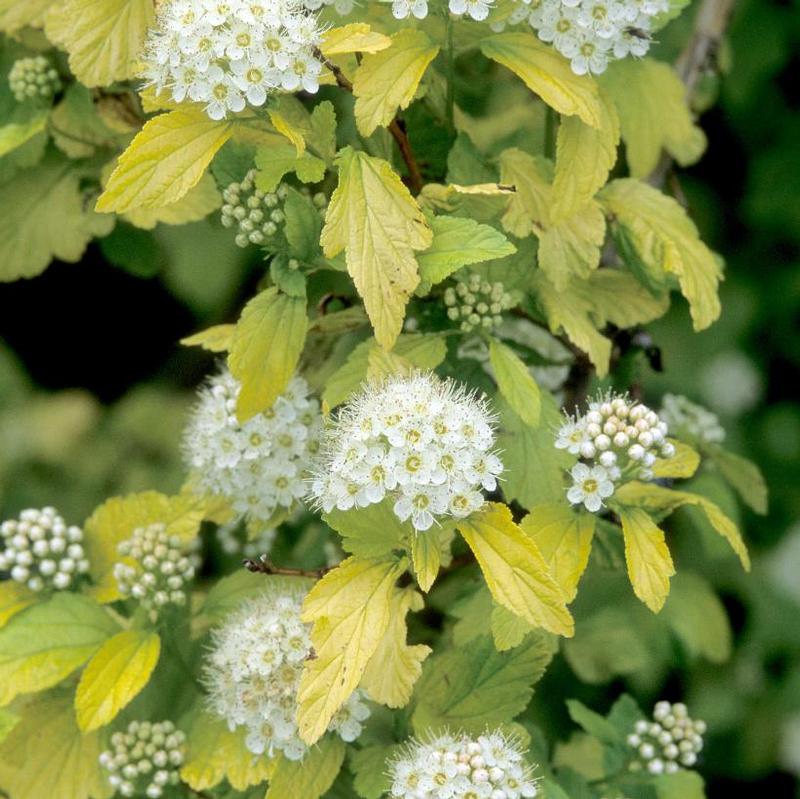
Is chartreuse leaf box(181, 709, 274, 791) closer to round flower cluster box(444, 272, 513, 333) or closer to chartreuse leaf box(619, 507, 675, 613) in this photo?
chartreuse leaf box(619, 507, 675, 613)

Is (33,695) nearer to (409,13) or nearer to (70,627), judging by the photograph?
(70,627)

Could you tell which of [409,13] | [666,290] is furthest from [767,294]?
[409,13]

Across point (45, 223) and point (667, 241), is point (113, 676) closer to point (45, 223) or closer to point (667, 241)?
point (45, 223)

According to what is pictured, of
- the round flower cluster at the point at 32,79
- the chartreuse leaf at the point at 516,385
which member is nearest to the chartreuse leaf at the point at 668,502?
the chartreuse leaf at the point at 516,385

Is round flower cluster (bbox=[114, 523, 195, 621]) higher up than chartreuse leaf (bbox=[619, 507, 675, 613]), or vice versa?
chartreuse leaf (bbox=[619, 507, 675, 613])

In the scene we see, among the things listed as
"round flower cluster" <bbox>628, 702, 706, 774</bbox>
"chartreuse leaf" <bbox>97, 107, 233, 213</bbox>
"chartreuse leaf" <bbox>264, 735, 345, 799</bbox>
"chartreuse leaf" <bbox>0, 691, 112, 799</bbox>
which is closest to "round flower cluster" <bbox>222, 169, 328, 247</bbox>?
"chartreuse leaf" <bbox>97, 107, 233, 213</bbox>
